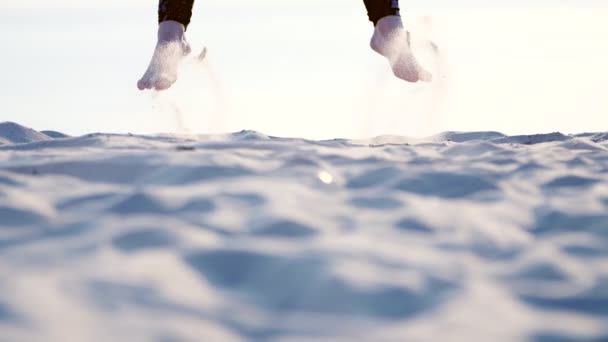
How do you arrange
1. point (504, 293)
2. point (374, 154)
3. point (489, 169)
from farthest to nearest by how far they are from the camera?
A: 1. point (374, 154)
2. point (489, 169)
3. point (504, 293)

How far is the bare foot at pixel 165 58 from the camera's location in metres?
3.53

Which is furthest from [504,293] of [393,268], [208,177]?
[208,177]

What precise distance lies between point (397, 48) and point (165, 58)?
126cm

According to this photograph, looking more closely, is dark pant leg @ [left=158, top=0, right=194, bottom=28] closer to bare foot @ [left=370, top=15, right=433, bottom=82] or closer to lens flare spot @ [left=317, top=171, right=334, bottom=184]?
bare foot @ [left=370, top=15, right=433, bottom=82]

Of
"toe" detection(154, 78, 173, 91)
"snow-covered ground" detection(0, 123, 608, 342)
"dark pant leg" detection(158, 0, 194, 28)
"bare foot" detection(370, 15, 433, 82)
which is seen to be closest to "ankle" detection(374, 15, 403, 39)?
"bare foot" detection(370, 15, 433, 82)

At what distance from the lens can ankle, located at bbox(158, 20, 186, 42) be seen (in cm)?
354

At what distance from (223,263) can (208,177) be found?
0.66m

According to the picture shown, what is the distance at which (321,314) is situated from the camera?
0.99 m

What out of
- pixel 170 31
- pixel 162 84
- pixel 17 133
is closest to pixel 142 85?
pixel 162 84

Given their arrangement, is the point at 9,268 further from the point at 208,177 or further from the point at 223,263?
the point at 208,177

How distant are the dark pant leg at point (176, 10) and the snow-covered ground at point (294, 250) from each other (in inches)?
63.8

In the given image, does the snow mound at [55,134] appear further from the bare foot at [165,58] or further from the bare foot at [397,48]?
the bare foot at [397,48]

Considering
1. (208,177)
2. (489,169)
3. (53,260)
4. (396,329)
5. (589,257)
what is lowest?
(396,329)

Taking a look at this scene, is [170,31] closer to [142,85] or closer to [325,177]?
[142,85]
